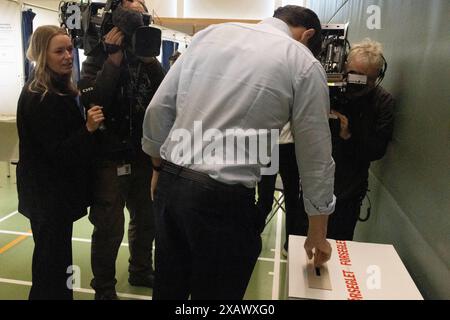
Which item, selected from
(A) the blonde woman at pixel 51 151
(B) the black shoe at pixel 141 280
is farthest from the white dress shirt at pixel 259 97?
(B) the black shoe at pixel 141 280

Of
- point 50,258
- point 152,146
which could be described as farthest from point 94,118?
point 50,258

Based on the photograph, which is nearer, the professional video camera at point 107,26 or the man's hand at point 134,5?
the professional video camera at point 107,26

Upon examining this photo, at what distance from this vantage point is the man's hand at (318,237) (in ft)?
4.12

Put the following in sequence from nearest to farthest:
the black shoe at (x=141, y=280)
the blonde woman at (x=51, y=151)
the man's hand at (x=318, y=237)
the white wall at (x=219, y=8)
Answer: the man's hand at (x=318, y=237) < the blonde woman at (x=51, y=151) < the black shoe at (x=141, y=280) < the white wall at (x=219, y=8)

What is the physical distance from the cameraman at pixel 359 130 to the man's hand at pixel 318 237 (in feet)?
2.24

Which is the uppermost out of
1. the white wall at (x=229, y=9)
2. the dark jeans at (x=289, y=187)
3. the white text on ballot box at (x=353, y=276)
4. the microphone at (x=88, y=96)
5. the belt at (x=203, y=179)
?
the white wall at (x=229, y=9)

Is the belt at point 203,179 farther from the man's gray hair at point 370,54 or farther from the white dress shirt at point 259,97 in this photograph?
the man's gray hair at point 370,54

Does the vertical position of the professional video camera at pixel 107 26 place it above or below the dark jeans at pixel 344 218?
above

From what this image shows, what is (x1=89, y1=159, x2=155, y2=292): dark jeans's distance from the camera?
195cm

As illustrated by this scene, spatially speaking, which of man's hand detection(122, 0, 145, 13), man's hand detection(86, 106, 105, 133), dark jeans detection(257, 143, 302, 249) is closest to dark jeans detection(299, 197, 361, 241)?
dark jeans detection(257, 143, 302, 249)

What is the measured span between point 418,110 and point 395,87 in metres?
0.42

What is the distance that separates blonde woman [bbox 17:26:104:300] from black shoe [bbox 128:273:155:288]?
64 centimetres

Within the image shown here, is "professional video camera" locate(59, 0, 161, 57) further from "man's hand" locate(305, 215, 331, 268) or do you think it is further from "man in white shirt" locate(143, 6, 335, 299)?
"man's hand" locate(305, 215, 331, 268)
